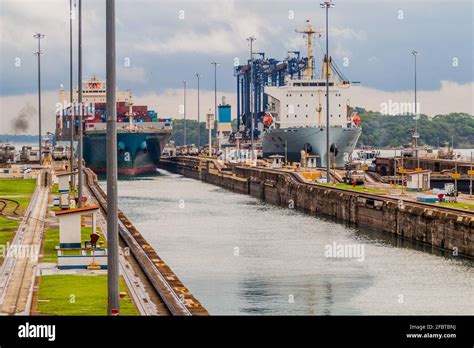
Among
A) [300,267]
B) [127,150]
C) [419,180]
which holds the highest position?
[127,150]

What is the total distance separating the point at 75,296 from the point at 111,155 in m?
9.07

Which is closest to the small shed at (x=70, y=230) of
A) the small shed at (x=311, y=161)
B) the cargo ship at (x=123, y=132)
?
the small shed at (x=311, y=161)

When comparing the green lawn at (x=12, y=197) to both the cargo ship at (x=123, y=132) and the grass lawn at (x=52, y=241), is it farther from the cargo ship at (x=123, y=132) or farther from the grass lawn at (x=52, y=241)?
the cargo ship at (x=123, y=132)

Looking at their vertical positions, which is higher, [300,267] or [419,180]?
[419,180]

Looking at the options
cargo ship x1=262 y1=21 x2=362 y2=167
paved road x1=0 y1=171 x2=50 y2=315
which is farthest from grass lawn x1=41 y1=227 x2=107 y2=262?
cargo ship x1=262 y1=21 x2=362 y2=167

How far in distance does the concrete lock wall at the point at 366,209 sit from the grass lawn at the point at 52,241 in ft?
58.5

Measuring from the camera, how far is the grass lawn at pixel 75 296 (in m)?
27.1

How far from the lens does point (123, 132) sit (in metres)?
156

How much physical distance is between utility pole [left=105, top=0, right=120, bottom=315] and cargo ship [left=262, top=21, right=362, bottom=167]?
11505 centimetres

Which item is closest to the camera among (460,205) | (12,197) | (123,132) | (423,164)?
(460,205)

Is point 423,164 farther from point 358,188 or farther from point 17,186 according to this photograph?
point 17,186

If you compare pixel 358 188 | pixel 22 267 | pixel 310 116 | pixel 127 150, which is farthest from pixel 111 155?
pixel 127 150

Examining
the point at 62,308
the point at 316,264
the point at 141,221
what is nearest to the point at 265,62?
the point at 141,221
